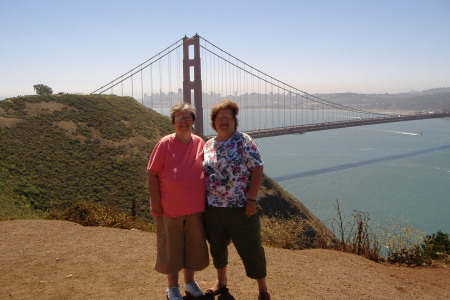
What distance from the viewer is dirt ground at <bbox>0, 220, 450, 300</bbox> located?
284 centimetres

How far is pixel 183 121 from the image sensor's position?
2.50m

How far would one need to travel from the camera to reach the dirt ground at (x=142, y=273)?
2844mm

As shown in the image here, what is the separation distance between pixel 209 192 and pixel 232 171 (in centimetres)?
23

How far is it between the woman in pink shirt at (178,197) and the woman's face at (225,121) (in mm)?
212

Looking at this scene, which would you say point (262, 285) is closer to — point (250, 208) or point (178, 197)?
point (250, 208)

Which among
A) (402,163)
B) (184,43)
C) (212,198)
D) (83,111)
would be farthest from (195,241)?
(402,163)

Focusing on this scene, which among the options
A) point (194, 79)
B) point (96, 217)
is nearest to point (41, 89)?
point (194, 79)

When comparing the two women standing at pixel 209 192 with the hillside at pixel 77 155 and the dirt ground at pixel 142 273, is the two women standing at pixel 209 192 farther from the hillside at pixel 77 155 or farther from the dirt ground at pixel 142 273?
the hillside at pixel 77 155

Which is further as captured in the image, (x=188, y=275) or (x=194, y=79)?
(x=194, y=79)

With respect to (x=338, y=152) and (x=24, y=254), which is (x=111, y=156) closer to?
(x=24, y=254)

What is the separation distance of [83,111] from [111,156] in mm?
5638

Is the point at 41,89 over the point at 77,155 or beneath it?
over

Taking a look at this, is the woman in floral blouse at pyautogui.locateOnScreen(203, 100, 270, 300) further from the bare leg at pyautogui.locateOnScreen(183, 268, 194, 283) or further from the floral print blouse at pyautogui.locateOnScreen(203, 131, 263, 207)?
the bare leg at pyautogui.locateOnScreen(183, 268, 194, 283)

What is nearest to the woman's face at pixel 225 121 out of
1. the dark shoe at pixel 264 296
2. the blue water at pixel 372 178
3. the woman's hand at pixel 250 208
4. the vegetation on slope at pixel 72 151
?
the woman's hand at pixel 250 208
